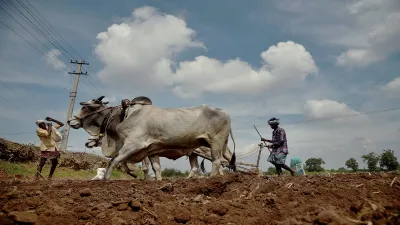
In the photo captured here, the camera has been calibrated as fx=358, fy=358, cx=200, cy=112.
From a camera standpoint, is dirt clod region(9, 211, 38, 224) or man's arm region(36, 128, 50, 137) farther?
man's arm region(36, 128, 50, 137)

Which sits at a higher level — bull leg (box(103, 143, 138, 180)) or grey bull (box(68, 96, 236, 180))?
grey bull (box(68, 96, 236, 180))

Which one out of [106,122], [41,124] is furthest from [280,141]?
[41,124]

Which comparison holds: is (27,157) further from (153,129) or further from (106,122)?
(153,129)

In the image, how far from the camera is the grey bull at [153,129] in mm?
8656

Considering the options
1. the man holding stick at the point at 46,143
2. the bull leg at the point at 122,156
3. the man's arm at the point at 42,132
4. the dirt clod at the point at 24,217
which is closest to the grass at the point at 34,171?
the man holding stick at the point at 46,143

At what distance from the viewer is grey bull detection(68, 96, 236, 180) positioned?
866 cm

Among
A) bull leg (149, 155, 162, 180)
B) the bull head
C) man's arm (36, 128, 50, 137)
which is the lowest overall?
bull leg (149, 155, 162, 180)

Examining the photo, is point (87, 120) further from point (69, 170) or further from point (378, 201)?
point (69, 170)

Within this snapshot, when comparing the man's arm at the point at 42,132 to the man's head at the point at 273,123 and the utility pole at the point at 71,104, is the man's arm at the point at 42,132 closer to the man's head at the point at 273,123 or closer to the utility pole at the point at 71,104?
the man's head at the point at 273,123

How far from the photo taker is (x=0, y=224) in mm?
3412

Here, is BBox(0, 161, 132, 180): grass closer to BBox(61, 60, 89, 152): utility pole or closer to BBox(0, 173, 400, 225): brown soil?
BBox(61, 60, 89, 152): utility pole

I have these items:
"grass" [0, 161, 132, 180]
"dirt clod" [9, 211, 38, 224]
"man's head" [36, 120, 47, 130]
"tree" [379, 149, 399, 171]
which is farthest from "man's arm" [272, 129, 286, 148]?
"tree" [379, 149, 399, 171]

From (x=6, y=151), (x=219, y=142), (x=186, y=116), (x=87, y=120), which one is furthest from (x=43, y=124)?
(x=6, y=151)

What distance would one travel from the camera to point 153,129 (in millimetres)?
8742
